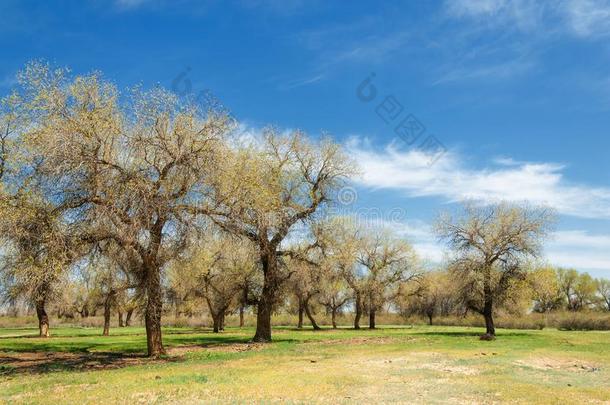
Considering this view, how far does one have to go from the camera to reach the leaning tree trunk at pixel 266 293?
117 feet

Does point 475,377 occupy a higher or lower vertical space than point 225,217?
lower

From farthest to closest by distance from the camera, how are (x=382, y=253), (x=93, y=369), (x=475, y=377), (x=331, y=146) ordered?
(x=382, y=253), (x=331, y=146), (x=93, y=369), (x=475, y=377)

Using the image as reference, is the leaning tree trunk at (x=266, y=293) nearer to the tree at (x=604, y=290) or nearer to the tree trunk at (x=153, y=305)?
the tree trunk at (x=153, y=305)

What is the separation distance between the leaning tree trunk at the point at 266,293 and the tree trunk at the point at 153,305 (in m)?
11.1

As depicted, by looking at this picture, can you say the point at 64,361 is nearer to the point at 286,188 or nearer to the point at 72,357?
the point at 72,357

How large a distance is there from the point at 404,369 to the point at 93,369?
13.6 metres

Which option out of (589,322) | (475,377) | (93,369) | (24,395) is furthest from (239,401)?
(589,322)

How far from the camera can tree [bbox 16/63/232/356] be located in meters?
21.0

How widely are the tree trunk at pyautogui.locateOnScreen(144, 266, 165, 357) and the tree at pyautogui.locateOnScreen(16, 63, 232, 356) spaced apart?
50 mm

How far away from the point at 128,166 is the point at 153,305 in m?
6.95

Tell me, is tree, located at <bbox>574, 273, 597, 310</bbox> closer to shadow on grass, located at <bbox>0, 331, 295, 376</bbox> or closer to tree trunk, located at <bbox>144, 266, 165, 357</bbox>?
shadow on grass, located at <bbox>0, 331, 295, 376</bbox>

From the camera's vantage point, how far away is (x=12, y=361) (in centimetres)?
2506

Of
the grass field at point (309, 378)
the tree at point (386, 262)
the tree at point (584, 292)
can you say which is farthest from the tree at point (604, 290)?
the grass field at point (309, 378)

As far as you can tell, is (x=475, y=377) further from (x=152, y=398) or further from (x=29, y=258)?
(x=29, y=258)
